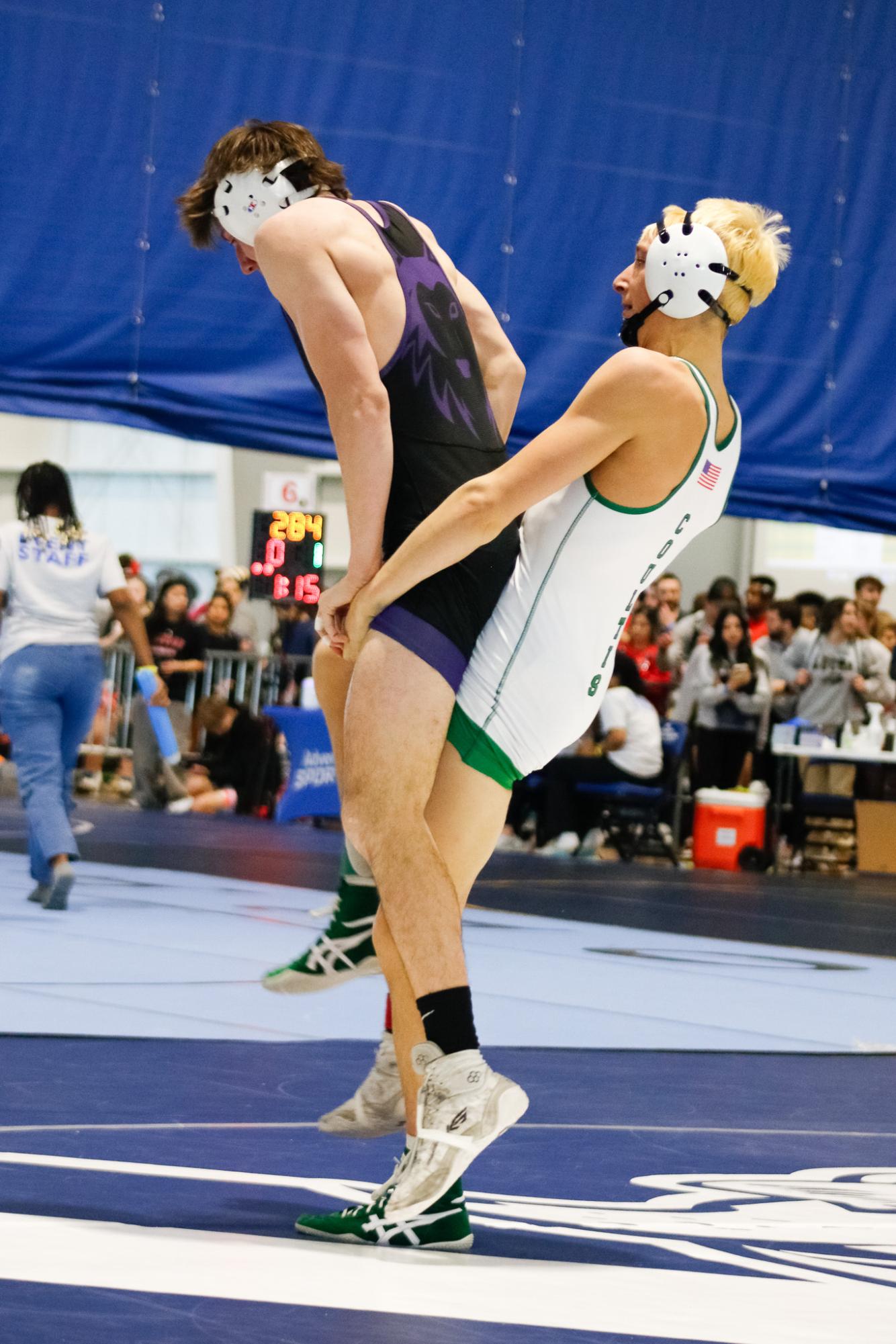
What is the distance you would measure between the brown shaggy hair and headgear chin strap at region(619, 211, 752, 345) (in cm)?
64

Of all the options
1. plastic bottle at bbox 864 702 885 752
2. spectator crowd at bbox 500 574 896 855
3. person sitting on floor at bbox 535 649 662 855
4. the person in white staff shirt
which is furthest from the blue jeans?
plastic bottle at bbox 864 702 885 752

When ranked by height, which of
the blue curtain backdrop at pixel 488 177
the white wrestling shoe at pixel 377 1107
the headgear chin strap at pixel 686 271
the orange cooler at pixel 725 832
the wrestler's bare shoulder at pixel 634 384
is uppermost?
the blue curtain backdrop at pixel 488 177

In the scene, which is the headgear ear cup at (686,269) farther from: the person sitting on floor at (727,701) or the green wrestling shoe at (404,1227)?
the person sitting on floor at (727,701)

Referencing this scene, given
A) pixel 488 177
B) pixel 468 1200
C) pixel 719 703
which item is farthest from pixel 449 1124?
pixel 719 703

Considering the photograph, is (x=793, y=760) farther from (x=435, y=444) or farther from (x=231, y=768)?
(x=435, y=444)

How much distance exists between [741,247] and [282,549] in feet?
34.9

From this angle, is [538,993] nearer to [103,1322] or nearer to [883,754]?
[103,1322]

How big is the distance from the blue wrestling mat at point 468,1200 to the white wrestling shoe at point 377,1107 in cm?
8

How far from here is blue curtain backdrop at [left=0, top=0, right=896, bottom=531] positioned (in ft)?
32.4

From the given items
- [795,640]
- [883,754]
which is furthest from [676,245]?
[795,640]

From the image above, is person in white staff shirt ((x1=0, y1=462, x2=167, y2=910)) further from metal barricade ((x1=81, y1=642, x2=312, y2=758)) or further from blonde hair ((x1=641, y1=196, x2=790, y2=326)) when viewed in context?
metal barricade ((x1=81, y1=642, x2=312, y2=758))

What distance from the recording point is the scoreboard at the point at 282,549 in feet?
43.7

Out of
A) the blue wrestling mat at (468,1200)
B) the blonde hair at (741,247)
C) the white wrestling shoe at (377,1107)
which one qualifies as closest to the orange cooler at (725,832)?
the blue wrestling mat at (468,1200)

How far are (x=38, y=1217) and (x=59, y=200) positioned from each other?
26.4 ft
